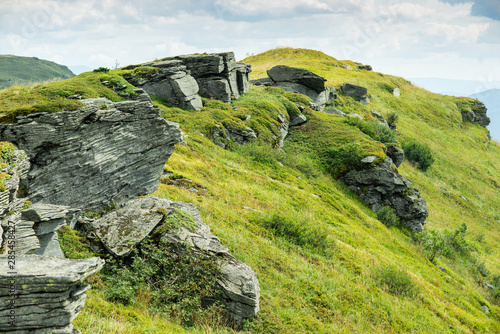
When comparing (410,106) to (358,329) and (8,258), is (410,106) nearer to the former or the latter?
(358,329)

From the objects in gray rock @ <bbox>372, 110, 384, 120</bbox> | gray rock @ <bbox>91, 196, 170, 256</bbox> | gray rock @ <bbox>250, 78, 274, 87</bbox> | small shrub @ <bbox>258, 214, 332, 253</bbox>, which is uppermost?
gray rock @ <bbox>250, 78, 274, 87</bbox>

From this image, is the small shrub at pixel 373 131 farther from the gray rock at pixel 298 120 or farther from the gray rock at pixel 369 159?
the gray rock at pixel 369 159

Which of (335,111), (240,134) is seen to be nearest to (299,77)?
(335,111)

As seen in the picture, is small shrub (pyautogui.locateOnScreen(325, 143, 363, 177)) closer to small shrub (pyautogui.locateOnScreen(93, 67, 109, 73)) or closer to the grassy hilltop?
the grassy hilltop

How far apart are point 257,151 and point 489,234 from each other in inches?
1235

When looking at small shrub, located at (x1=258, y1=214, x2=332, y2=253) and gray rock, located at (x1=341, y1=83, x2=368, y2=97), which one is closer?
small shrub, located at (x1=258, y1=214, x2=332, y2=253)

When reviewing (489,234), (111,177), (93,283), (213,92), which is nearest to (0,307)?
(93,283)

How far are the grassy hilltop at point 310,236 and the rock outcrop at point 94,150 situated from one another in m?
0.82

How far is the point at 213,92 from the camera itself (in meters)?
39.1

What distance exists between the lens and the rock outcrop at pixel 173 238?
9.66 metres

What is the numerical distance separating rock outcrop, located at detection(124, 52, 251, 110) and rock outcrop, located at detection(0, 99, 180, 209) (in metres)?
18.5

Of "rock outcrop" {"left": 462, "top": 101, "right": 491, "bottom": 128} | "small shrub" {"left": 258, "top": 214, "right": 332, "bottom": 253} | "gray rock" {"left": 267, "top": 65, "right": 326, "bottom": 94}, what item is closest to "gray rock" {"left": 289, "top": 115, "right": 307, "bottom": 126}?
"gray rock" {"left": 267, "top": 65, "right": 326, "bottom": 94}

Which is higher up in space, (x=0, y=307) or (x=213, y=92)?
(x=213, y=92)

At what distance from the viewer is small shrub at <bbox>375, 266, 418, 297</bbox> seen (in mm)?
15063
